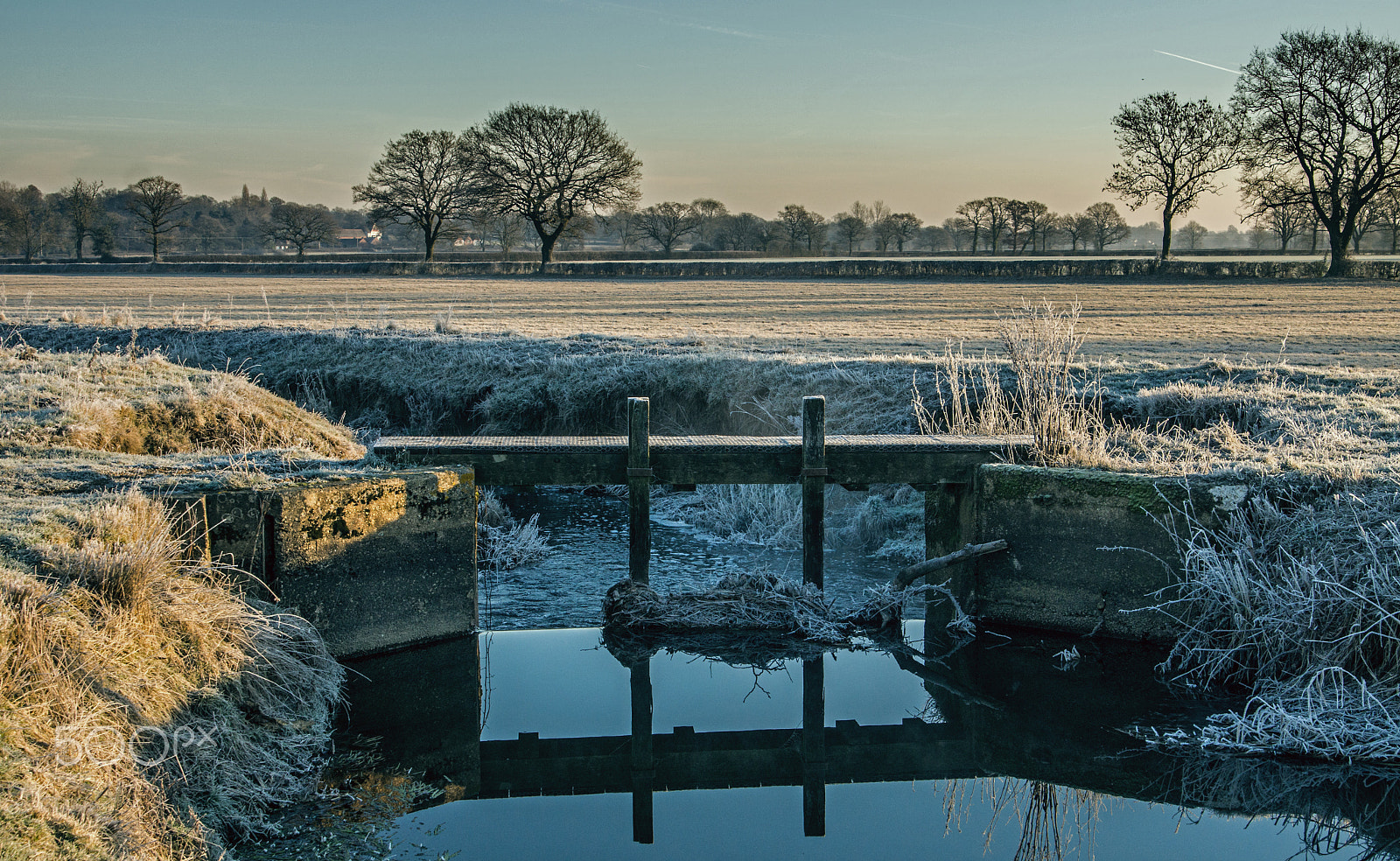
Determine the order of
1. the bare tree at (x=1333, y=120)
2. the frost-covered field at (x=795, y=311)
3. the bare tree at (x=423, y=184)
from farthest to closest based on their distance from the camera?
1. the bare tree at (x=423, y=184)
2. the bare tree at (x=1333, y=120)
3. the frost-covered field at (x=795, y=311)

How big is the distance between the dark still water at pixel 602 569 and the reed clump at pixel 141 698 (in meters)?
2.42

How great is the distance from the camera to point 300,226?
8675 centimetres

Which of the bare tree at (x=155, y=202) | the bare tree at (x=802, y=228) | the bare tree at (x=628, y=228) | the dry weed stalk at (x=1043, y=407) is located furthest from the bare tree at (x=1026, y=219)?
the dry weed stalk at (x=1043, y=407)

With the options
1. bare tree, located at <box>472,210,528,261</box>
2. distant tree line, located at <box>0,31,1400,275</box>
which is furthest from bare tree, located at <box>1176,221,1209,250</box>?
bare tree, located at <box>472,210,528,261</box>

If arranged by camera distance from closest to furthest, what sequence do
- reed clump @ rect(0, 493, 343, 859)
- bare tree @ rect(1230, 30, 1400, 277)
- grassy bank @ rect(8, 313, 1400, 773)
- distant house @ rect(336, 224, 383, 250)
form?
reed clump @ rect(0, 493, 343, 859) → grassy bank @ rect(8, 313, 1400, 773) → bare tree @ rect(1230, 30, 1400, 277) → distant house @ rect(336, 224, 383, 250)

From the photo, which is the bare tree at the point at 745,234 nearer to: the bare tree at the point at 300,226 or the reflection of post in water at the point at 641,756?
the bare tree at the point at 300,226

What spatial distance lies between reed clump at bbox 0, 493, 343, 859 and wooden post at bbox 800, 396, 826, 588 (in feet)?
13.7

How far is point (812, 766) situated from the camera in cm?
704

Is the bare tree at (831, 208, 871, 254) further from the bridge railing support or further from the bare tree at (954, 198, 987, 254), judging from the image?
the bridge railing support

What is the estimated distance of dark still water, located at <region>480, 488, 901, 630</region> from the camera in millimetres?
9586

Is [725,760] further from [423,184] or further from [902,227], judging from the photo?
[902,227]

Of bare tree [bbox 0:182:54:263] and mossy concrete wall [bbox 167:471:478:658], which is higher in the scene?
bare tree [bbox 0:182:54:263]

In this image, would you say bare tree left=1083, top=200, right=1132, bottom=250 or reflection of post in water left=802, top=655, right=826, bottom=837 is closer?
reflection of post in water left=802, top=655, right=826, bottom=837

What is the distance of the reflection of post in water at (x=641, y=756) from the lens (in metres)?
6.29
